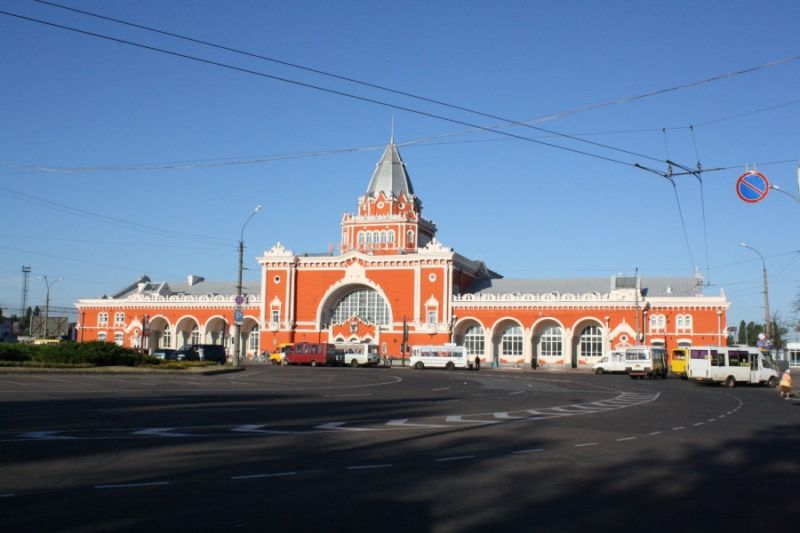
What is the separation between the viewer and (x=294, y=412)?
20.8 metres

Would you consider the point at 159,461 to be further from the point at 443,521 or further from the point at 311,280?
the point at 311,280

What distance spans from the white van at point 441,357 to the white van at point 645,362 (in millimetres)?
14734

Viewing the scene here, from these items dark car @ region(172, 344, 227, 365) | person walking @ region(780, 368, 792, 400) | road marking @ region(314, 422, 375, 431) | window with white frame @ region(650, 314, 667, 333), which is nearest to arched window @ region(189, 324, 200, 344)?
dark car @ region(172, 344, 227, 365)

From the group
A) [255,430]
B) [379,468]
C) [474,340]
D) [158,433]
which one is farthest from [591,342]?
[379,468]

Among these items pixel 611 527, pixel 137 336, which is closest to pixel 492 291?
pixel 137 336

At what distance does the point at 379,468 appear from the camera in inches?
468

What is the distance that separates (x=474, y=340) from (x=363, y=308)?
11827mm

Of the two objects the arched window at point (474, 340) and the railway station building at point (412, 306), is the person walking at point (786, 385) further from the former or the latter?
the arched window at point (474, 340)

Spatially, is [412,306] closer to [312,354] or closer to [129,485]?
[312,354]

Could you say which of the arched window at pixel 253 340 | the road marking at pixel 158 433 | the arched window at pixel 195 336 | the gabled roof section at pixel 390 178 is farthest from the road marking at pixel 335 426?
the arched window at pixel 195 336

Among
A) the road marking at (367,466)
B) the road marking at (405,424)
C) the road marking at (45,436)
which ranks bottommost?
the road marking at (405,424)

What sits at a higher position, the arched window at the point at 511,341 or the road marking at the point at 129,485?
the arched window at the point at 511,341

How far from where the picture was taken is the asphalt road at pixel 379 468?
340 inches

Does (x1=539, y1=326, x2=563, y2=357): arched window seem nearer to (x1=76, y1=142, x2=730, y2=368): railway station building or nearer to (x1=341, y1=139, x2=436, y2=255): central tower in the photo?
(x1=76, y1=142, x2=730, y2=368): railway station building
